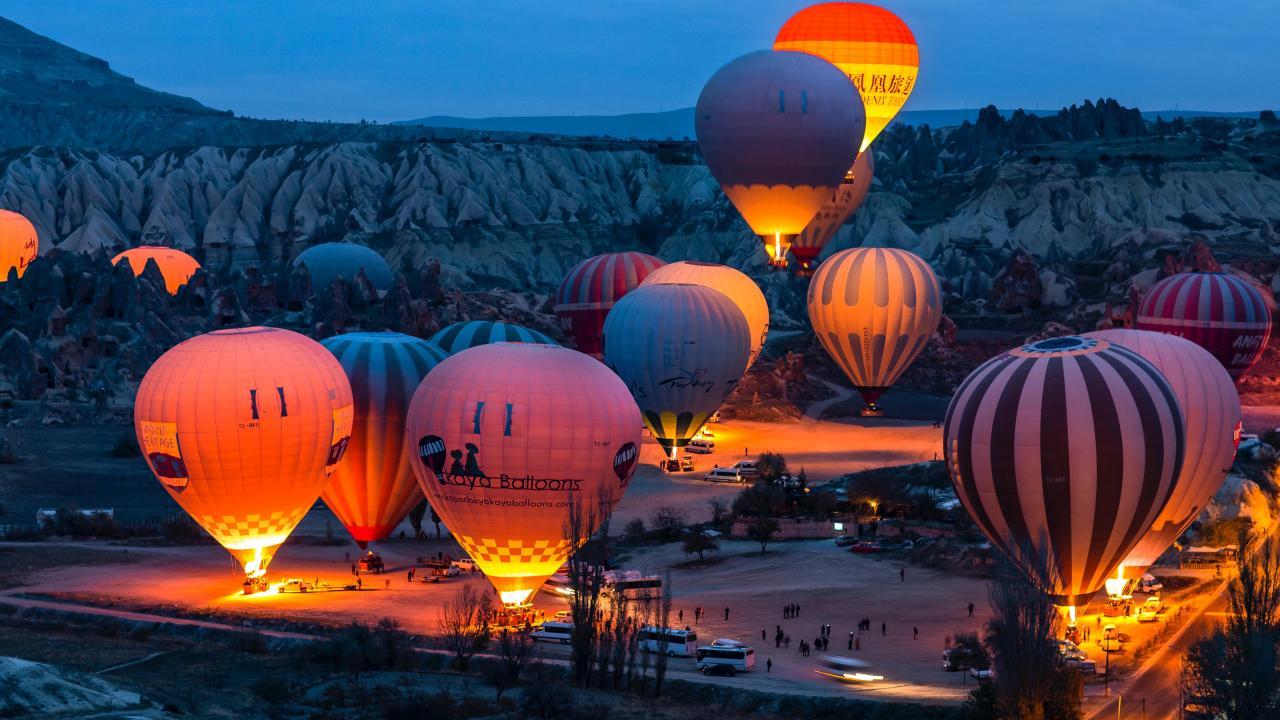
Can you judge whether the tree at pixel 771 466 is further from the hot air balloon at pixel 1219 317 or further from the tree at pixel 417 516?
the hot air balloon at pixel 1219 317

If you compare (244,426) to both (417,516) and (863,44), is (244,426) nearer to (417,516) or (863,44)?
(417,516)

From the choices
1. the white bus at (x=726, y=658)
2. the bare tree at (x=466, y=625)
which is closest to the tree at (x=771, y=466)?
the bare tree at (x=466, y=625)

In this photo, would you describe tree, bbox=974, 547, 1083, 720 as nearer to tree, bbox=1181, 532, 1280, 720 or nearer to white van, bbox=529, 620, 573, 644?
tree, bbox=1181, 532, 1280, 720

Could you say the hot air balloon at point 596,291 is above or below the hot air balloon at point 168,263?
below

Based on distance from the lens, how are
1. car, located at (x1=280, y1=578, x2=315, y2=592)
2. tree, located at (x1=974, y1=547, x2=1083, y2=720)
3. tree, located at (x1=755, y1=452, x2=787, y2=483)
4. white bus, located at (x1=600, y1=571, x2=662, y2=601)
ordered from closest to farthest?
tree, located at (x1=974, y1=547, x2=1083, y2=720) < white bus, located at (x1=600, y1=571, x2=662, y2=601) < car, located at (x1=280, y1=578, x2=315, y2=592) < tree, located at (x1=755, y1=452, x2=787, y2=483)

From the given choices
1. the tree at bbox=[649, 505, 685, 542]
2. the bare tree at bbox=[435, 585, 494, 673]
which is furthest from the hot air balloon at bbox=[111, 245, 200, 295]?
the bare tree at bbox=[435, 585, 494, 673]

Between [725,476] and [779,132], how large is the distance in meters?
14.5

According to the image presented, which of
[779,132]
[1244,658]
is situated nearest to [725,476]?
[779,132]

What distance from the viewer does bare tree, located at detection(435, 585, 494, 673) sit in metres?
39.1

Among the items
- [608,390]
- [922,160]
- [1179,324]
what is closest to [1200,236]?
[1179,324]

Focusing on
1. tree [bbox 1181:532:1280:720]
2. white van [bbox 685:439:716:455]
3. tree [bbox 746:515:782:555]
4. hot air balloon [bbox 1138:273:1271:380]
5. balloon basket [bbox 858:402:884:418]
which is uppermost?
hot air balloon [bbox 1138:273:1271:380]

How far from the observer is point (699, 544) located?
5188cm

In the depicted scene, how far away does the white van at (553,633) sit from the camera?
4138 centimetres

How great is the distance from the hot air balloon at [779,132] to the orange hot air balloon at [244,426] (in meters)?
28.2
